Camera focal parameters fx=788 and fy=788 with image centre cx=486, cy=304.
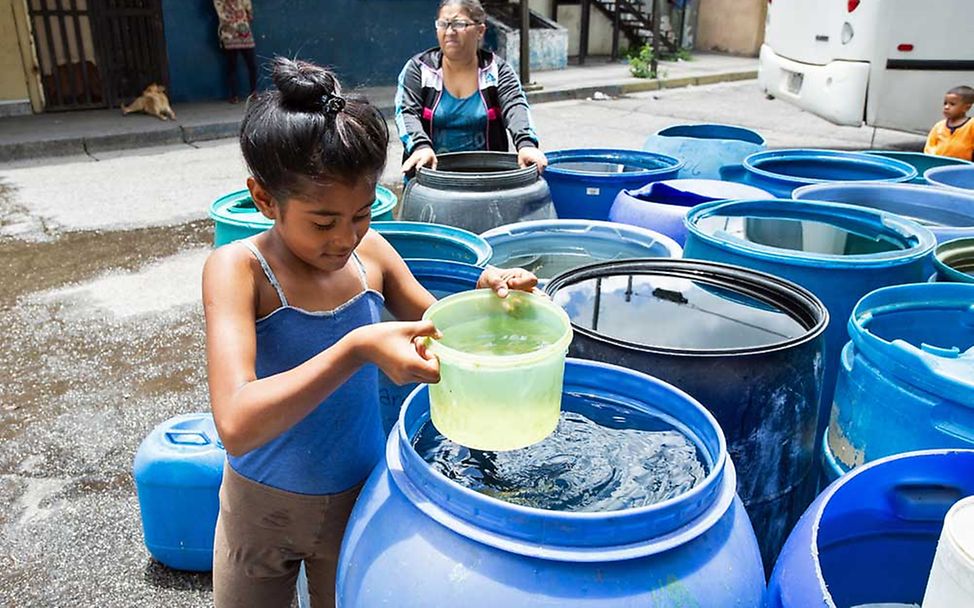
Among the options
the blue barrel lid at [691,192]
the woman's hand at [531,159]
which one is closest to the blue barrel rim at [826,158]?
the blue barrel lid at [691,192]

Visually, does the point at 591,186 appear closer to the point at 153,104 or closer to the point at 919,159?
the point at 919,159

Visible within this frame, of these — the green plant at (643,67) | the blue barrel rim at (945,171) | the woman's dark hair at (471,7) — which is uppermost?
the woman's dark hair at (471,7)

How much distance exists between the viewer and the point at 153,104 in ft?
34.1

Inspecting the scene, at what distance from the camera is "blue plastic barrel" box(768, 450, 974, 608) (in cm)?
131

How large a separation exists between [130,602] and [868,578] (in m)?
2.25

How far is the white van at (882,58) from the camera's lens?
21.7ft

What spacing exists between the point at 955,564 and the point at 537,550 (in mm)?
567

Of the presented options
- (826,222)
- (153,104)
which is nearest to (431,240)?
(826,222)

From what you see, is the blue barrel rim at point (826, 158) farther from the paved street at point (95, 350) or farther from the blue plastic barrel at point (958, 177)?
the paved street at point (95, 350)

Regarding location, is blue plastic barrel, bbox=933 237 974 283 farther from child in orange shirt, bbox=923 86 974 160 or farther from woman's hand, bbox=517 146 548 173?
child in orange shirt, bbox=923 86 974 160

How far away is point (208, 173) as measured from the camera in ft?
26.8

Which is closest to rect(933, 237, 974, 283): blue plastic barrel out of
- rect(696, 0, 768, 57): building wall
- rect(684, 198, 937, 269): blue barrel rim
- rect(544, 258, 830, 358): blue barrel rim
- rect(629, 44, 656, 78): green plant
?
rect(684, 198, 937, 269): blue barrel rim

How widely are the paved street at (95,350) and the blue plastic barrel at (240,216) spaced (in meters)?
1.06

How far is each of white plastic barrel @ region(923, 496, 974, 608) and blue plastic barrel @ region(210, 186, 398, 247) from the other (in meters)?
2.20
